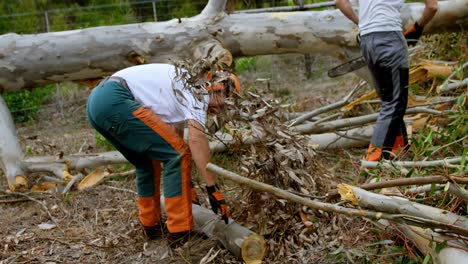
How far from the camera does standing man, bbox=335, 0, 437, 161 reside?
441 centimetres

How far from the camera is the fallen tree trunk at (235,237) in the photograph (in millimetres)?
3318

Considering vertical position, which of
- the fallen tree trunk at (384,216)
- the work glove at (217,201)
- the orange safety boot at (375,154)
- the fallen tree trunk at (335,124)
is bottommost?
the fallen tree trunk at (335,124)

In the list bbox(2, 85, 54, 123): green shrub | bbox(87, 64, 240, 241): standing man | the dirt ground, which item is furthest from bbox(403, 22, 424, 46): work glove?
bbox(2, 85, 54, 123): green shrub

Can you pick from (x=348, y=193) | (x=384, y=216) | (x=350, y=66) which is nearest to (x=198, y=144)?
(x=348, y=193)

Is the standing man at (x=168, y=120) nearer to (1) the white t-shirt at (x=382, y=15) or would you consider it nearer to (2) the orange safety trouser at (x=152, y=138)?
(2) the orange safety trouser at (x=152, y=138)

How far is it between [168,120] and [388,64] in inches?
72.9

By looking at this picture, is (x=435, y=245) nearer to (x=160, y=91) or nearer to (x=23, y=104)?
(x=160, y=91)

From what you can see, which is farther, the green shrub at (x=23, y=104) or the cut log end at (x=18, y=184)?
the green shrub at (x=23, y=104)

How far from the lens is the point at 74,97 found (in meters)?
8.96

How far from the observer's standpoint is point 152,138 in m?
3.49

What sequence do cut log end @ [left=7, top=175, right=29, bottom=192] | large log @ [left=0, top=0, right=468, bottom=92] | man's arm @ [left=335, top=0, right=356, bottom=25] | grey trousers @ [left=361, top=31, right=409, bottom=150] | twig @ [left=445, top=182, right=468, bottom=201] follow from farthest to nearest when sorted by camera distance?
1. large log @ [left=0, top=0, right=468, bottom=92]
2. cut log end @ [left=7, top=175, right=29, bottom=192]
3. man's arm @ [left=335, top=0, right=356, bottom=25]
4. grey trousers @ [left=361, top=31, right=409, bottom=150]
5. twig @ [left=445, top=182, right=468, bottom=201]

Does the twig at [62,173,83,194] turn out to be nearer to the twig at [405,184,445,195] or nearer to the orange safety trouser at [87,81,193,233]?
the orange safety trouser at [87,81,193,233]

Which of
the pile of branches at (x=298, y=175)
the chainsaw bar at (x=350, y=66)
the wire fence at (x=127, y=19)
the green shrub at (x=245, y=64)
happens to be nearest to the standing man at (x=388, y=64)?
the pile of branches at (x=298, y=175)

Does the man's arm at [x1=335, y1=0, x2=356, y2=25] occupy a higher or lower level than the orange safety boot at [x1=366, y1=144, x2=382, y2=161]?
higher
